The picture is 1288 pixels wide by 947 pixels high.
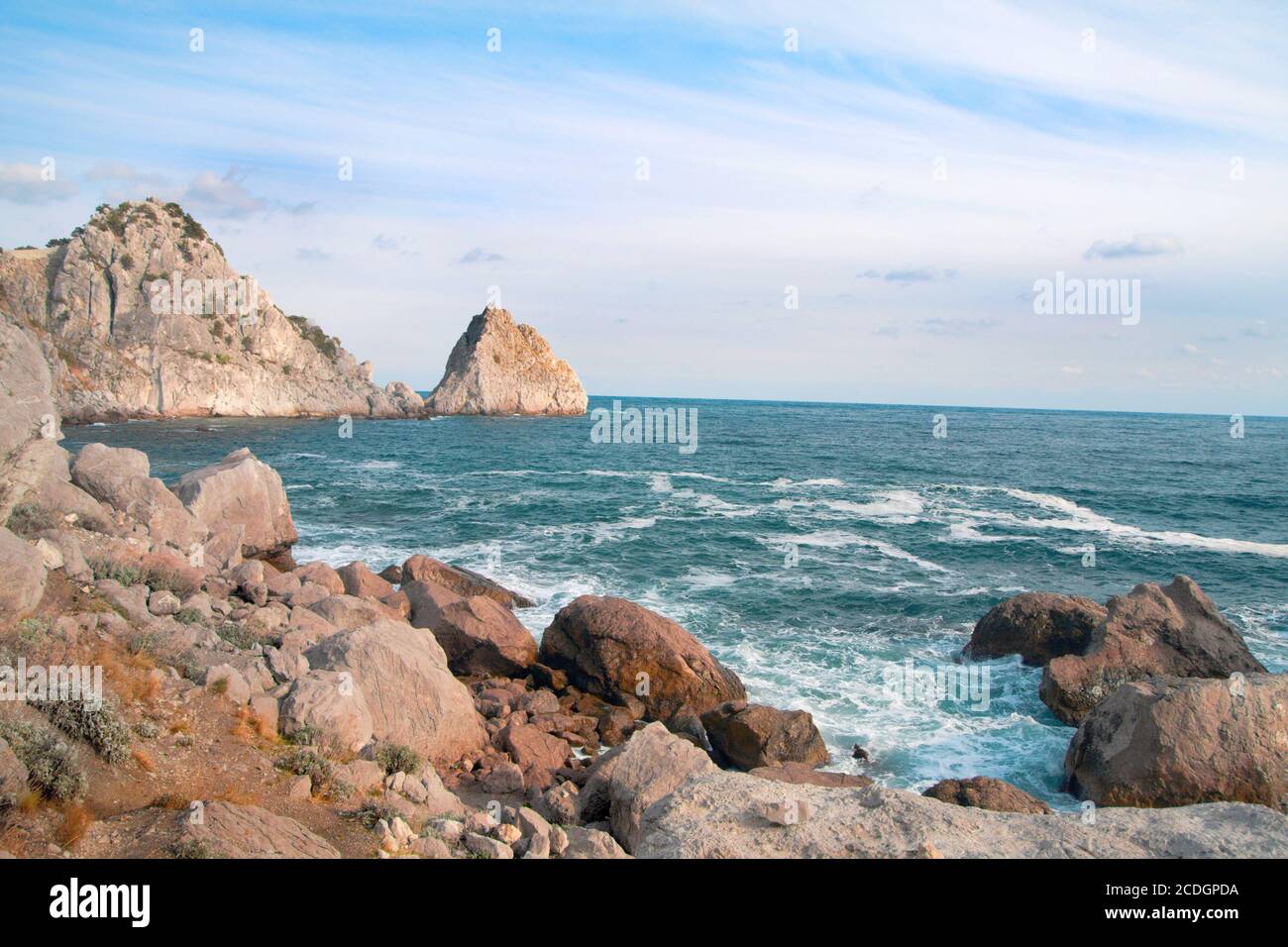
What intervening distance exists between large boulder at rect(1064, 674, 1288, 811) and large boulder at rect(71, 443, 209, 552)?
1982cm

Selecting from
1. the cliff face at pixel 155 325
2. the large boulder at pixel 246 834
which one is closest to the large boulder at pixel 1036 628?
the large boulder at pixel 246 834

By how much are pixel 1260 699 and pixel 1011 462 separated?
53776 millimetres

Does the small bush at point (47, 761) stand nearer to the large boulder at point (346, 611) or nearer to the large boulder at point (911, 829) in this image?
the large boulder at point (911, 829)

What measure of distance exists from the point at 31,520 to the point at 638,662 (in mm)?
11997

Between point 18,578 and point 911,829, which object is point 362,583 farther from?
point 911,829

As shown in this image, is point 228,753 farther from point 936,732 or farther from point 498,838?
point 936,732

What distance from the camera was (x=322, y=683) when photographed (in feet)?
35.6

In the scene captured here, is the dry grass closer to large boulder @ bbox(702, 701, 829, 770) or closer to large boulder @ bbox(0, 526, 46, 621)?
large boulder @ bbox(0, 526, 46, 621)

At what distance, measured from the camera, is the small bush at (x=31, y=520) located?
555 inches

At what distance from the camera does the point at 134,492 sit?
19.3m

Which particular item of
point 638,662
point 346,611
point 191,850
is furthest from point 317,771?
point 638,662

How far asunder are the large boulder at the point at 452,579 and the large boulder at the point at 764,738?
8966mm

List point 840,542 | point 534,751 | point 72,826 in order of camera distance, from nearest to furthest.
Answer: point 72,826 < point 534,751 < point 840,542
